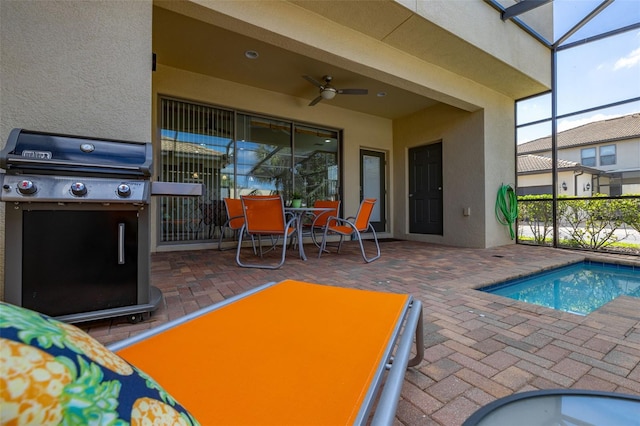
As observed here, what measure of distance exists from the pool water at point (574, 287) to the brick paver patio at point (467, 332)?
15 centimetres

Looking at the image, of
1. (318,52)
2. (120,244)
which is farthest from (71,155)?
(318,52)

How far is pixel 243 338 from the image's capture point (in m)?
0.86

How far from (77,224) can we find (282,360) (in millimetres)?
1489

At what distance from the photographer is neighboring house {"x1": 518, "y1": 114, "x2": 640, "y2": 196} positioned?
4.45 metres

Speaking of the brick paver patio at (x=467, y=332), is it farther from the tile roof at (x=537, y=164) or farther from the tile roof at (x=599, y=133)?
the tile roof at (x=599, y=133)

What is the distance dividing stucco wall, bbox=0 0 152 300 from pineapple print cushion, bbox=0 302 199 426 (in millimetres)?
2058

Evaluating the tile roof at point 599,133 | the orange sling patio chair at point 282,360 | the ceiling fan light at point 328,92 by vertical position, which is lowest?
the orange sling patio chair at point 282,360

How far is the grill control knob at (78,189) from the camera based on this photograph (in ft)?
4.86

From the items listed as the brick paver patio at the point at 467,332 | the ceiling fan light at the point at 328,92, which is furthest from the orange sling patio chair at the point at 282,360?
the ceiling fan light at the point at 328,92

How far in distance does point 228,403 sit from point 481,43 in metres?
4.86

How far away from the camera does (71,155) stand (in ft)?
4.96

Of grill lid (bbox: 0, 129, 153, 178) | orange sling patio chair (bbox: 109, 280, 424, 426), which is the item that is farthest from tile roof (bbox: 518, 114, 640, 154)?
grill lid (bbox: 0, 129, 153, 178)

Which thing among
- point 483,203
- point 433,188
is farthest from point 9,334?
point 433,188

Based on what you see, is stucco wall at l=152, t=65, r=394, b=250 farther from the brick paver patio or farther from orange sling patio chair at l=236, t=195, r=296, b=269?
the brick paver patio
